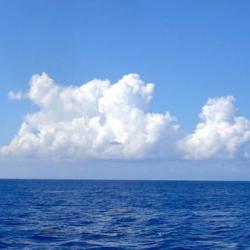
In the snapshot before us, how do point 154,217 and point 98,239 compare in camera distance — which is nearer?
point 98,239

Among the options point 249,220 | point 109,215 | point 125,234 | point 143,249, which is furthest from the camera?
point 109,215

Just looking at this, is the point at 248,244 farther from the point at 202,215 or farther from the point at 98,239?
the point at 202,215

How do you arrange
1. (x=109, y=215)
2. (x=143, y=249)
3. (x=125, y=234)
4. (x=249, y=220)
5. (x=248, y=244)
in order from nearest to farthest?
(x=143, y=249)
(x=248, y=244)
(x=125, y=234)
(x=249, y=220)
(x=109, y=215)

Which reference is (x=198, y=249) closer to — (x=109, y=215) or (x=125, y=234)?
(x=125, y=234)

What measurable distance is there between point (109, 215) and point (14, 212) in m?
15.2

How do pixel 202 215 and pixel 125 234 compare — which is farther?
pixel 202 215

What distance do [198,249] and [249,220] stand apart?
85.8 feet

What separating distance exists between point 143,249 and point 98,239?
651cm

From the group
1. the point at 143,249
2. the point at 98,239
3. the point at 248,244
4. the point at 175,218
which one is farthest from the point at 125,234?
the point at 175,218

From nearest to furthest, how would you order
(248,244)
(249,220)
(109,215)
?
(248,244) → (249,220) → (109,215)

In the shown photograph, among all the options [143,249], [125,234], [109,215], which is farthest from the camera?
[109,215]

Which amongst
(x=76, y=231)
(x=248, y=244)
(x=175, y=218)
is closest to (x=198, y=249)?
(x=248, y=244)

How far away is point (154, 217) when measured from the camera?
226 ft

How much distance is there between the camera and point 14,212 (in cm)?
7388
